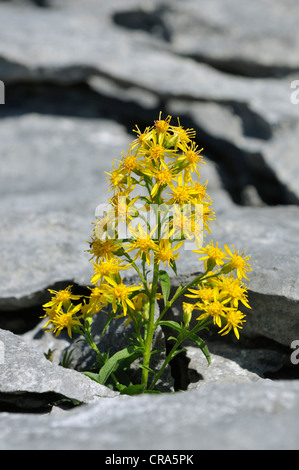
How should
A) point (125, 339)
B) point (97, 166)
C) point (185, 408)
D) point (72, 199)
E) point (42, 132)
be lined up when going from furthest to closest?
point (42, 132)
point (97, 166)
point (72, 199)
point (125, 339)
point (185, 408)

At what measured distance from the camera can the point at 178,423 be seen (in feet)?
8.12

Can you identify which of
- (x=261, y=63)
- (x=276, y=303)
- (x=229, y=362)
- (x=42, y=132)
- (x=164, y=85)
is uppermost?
(x=261, y=63)

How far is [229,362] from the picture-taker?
169 inches

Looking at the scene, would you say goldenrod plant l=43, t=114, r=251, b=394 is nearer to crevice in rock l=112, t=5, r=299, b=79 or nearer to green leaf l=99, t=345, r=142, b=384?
green leaf l=99, t=345, r=142, b=384

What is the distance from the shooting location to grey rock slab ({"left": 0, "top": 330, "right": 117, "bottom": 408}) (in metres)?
3.56

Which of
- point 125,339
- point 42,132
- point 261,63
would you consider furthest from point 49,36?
point 125,339

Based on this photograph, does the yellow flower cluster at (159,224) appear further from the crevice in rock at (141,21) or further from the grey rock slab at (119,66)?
the crevice in rock at (141,21)

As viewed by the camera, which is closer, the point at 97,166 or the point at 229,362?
the point at 229,362

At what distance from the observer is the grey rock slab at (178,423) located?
2307mm

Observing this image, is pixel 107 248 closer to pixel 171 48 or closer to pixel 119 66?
pixel 119 66

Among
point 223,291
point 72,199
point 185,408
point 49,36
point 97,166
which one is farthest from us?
point 49,36

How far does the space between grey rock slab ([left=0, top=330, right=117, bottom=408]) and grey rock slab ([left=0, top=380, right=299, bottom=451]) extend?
0.72 m
